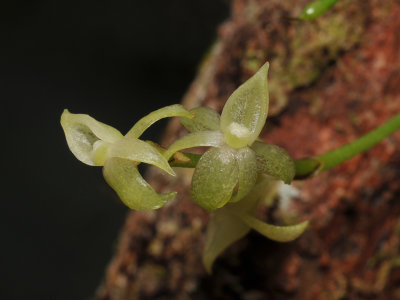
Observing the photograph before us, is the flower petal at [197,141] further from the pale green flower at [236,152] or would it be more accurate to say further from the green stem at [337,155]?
the green stem at [337,155]

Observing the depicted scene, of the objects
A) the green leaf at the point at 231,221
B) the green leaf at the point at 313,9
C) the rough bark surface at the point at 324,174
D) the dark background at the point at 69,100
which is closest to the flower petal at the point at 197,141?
the green leaf at the point at 231,221

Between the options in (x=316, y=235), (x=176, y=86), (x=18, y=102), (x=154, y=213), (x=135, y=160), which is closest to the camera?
(x=135, y=160)

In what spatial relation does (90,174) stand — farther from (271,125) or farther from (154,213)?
(271,125)

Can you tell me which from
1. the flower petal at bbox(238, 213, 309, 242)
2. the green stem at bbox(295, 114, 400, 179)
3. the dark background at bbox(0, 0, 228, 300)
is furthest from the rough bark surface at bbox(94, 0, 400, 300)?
the dark background at bbox(0, 0, 228, 300)

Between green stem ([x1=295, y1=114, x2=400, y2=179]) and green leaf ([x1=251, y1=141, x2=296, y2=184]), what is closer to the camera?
green leaf ([x1=251, y1=141, x2=296, y2=184])

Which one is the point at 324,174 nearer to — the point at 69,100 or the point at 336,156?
the point at 336,156

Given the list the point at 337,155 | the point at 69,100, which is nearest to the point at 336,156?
the point at 337,155

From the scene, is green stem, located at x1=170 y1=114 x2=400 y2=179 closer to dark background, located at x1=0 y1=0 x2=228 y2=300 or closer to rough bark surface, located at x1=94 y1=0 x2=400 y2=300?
rough bark surface, located at x1=94 y1=0 x2=400 y2=300

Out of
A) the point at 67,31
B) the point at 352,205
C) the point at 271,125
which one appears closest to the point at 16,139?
the point at 67,31
